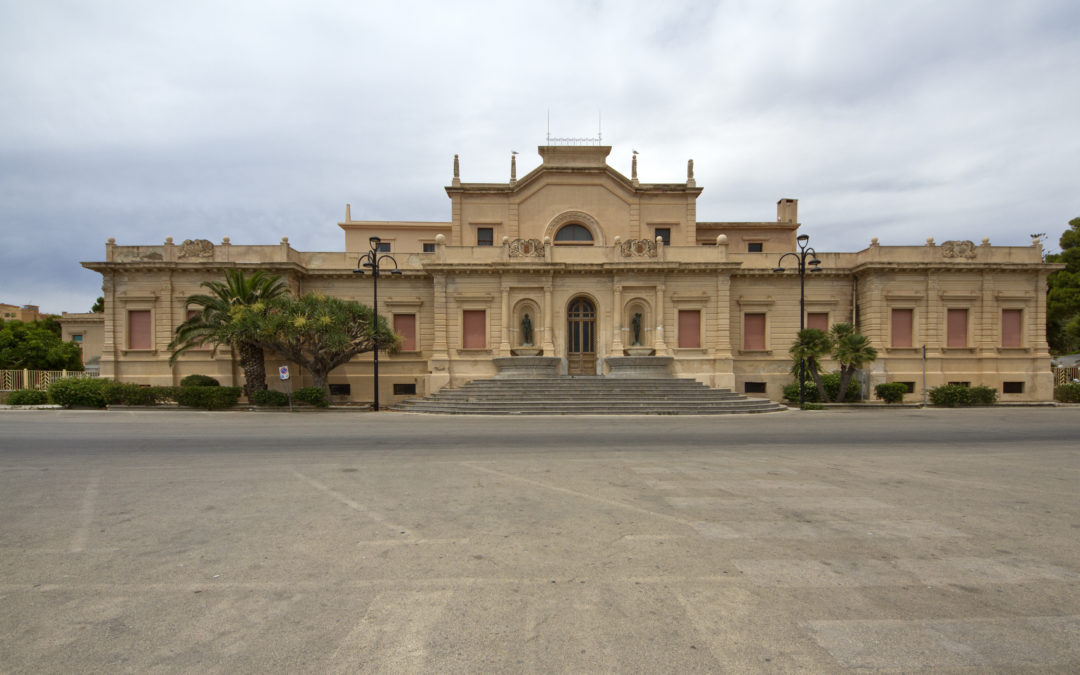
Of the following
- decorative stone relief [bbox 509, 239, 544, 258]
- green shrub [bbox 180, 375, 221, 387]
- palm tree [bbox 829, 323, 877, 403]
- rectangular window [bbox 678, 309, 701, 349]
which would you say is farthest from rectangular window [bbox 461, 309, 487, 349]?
palm tree [bbox 829, 323, 877, 403]

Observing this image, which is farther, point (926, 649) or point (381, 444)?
point (381, 444)

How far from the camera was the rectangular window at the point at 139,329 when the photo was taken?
84.3 ft

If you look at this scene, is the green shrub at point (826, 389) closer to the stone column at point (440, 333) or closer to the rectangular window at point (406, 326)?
the stone column at point (440, 333)

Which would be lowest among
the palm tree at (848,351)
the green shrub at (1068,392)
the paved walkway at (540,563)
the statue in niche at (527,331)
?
the green shrub at (1068,392)

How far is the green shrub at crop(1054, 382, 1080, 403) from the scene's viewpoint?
25.5 metres

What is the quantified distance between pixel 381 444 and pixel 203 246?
20363 mm

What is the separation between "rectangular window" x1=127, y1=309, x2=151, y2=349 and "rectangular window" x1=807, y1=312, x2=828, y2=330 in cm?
3354

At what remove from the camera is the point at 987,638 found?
337 centimetres

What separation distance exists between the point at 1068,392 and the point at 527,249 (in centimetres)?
2740

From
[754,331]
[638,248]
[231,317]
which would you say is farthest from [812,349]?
[231,317]

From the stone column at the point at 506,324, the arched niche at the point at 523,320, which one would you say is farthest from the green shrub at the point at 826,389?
the stone column at the point at 506,324

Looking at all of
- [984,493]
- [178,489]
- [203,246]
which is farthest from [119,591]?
[203,246]

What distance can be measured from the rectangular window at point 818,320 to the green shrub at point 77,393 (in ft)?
109

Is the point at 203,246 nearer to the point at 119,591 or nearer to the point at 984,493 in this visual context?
the point at 119,591
